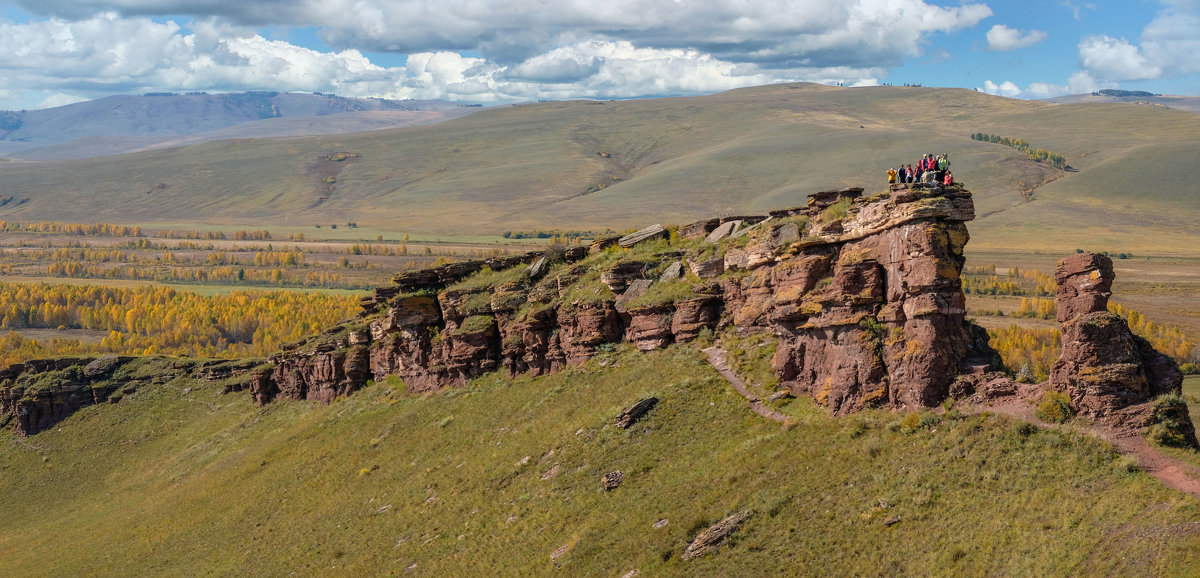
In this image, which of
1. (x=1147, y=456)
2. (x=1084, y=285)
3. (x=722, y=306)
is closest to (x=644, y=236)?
(x=722, y=306)

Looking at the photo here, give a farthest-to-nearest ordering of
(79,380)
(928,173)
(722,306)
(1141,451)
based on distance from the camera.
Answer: (79,380) → (722,306) → (928,173) → (1141,451)

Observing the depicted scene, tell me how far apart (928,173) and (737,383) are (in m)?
13.2

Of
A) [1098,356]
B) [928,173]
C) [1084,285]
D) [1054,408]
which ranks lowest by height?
[1054,408]

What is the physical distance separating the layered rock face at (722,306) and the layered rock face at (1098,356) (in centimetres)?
424

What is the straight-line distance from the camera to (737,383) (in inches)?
1850

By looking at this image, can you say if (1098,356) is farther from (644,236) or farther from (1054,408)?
(644,236)

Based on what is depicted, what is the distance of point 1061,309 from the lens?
34781mm

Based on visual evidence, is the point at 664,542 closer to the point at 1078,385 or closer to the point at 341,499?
the point at 1078,385

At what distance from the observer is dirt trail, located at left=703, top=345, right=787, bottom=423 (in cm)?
4294

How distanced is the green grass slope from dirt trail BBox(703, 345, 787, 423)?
58 centimetres

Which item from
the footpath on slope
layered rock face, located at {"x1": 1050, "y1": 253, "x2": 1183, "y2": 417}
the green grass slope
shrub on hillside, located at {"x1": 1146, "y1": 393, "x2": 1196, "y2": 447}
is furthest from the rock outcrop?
shrub on hillside, located at {"x1": 1146, "y1": 393, "x2": 1196, "y2": 447}

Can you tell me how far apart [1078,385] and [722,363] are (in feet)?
63.0

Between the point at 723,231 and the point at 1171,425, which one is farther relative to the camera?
the point at 723,231

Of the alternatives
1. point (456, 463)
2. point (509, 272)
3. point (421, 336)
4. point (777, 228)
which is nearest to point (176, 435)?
point (421, 336)
